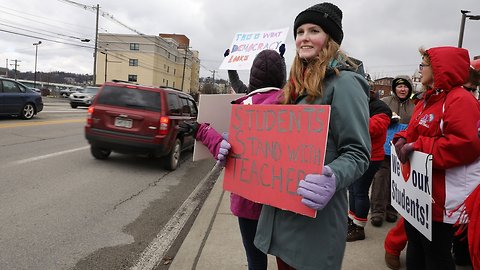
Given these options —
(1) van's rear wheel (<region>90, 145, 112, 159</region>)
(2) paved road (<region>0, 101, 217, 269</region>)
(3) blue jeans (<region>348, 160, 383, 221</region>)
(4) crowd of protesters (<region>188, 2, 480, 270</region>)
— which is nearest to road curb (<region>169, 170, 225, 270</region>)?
(2) paved road (<region>0, 101, 217, 269</region>)

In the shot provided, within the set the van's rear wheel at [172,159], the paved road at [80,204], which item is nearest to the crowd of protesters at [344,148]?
the paved road at [80,204]

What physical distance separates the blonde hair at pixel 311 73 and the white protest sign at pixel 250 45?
3.80 m

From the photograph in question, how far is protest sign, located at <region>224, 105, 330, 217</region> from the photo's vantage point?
61.0 inches

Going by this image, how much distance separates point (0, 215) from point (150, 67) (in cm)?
7579

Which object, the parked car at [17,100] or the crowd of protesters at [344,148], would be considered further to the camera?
the parked car at [17,100]

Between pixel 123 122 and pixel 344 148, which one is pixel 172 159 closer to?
pixel 123 122

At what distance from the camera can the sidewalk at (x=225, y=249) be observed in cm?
334

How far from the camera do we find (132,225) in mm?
4492

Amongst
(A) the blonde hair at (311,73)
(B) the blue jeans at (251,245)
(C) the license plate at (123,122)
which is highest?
(A) the blonde hair at (311,73)

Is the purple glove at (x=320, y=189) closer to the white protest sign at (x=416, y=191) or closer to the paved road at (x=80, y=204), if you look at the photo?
the white protest sign at (x=416, y=191)

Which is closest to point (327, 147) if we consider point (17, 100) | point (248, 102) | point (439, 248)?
point (248, 102)

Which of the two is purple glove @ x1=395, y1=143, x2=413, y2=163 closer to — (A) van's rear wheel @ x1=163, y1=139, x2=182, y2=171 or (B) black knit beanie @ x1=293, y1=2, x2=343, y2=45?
(B) black knit beanie @ x1=293, y1=2, x2=343, y2=45

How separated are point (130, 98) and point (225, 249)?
191 inches

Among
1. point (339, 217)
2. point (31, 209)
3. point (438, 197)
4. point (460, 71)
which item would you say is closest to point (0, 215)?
point (31, 209)
